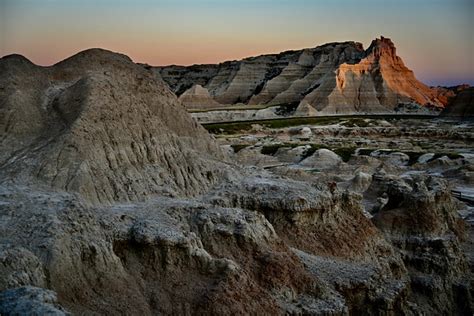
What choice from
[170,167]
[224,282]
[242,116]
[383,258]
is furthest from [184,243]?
Answer: [242,116]

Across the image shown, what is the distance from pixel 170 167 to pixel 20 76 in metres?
7.52

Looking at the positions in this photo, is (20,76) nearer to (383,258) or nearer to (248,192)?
(248,192)

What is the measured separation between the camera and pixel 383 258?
76.8 feet

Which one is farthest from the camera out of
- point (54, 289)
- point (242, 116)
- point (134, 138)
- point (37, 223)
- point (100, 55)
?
point (242, 116)

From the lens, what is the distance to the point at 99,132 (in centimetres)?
1975

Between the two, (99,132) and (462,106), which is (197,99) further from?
(99,132)

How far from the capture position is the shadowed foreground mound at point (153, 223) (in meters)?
14.9

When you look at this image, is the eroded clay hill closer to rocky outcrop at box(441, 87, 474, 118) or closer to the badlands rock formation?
the badlands rock formation

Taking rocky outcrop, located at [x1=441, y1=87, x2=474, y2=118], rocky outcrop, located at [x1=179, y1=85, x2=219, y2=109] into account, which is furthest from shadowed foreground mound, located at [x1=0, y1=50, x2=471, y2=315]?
rocky outcrop, located at [x1=179, y1=85, x2=219, y2=109]

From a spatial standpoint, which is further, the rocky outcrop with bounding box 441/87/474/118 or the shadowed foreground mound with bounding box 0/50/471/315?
the rocky outcrop with bounding box 441/87/474/118

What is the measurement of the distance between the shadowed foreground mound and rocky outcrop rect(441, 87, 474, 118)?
111 meters

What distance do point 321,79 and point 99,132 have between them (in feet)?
462

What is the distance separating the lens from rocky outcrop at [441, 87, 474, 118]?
130 metres

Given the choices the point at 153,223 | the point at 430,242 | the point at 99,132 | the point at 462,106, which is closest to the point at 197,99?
the point at 462,106
